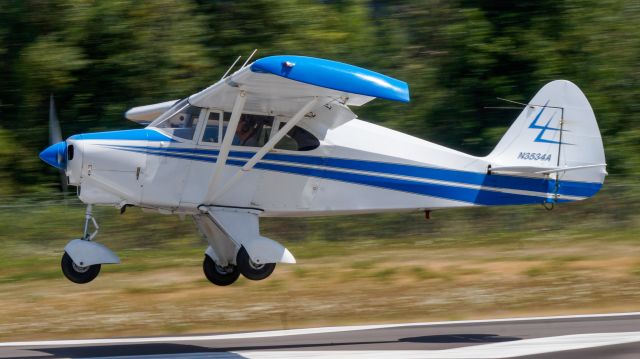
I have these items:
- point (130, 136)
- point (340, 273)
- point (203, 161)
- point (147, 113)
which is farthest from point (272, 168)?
point (340, 273)

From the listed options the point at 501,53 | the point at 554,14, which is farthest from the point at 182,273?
the point at 554,14

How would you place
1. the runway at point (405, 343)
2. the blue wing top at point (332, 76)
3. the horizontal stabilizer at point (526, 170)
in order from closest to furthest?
the blue wing top at point (332, 76) → the runway at point (405, 343) → the horizontal stabilizer at point (526, 170)

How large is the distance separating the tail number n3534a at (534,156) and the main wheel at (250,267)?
362cm

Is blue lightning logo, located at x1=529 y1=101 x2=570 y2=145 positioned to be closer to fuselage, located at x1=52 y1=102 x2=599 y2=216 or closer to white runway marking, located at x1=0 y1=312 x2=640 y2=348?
fuselage, located at x1=52 y1=102 x2=599 y2=216

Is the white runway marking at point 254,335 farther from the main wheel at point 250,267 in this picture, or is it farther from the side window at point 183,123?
the side window at point 183,123

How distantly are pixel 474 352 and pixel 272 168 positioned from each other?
3.26 meters

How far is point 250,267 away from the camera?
11.4m

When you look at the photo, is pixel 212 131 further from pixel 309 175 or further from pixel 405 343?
pixel 405 343

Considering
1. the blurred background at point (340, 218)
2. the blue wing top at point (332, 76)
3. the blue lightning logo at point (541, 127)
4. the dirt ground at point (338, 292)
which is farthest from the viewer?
the blurred background at point (340, 218)

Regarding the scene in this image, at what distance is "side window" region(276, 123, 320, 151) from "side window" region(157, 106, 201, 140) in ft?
3.39

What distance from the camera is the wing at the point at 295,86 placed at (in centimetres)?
991

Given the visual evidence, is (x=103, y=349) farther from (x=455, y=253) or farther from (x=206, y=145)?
(x=455, y=253)

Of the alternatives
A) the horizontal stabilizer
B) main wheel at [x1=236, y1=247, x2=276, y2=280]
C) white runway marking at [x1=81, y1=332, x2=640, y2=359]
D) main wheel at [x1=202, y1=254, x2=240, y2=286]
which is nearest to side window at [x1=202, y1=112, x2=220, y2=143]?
main wheel at [x1=236, y1=247, x2=276, y2=280]

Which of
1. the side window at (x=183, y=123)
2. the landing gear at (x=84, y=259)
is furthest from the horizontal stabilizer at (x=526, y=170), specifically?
the landing gear at (x=84, y=259)
